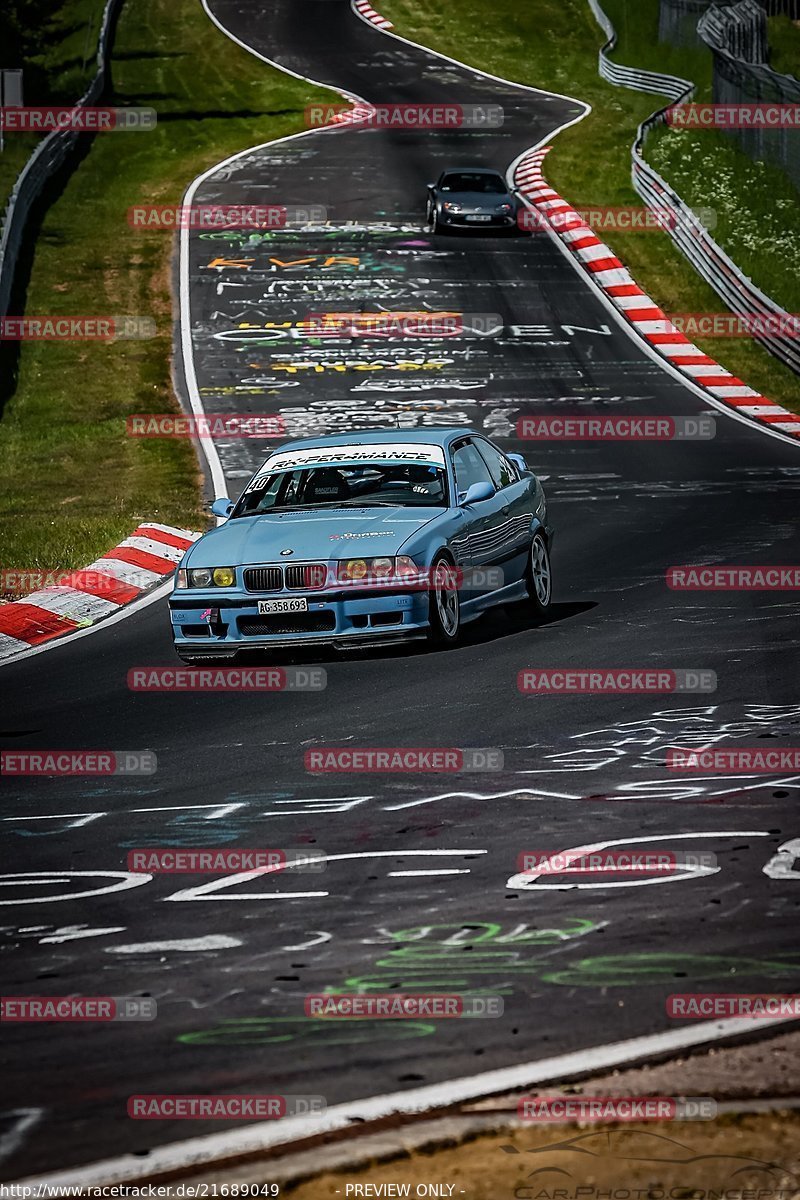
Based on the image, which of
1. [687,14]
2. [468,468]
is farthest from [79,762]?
[687,14]

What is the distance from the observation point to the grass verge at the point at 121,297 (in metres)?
18.9

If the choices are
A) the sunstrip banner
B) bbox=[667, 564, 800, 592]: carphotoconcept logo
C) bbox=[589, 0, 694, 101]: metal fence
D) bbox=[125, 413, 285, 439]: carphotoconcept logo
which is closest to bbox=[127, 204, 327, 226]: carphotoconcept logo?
bbox=[589, 0, 694, 101]: metal fence

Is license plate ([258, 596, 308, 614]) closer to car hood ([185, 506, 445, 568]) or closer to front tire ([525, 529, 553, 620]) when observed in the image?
car hood ([185, 506, 445, 568])

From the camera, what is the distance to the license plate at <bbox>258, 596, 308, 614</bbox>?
1149 cm

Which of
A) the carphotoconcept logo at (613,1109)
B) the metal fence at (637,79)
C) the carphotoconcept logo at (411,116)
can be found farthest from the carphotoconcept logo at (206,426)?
the carphotoconcept logo at (411,116)

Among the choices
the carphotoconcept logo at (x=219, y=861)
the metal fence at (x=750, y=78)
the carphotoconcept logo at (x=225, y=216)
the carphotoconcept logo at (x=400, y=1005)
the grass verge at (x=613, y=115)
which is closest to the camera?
the carphotoconcept logo at (x=400, y=1005)

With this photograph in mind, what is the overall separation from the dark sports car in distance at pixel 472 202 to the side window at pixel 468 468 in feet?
72.2

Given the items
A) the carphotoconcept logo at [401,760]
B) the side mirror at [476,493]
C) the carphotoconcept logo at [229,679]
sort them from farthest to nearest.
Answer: the side mirror at [476,493] < the carphotoconcept logo at [229,679] < the carphotoconcept logo at [401,760]

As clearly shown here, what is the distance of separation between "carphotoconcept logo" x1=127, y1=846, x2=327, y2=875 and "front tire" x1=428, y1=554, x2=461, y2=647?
4361 millimetres

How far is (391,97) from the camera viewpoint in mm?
49969

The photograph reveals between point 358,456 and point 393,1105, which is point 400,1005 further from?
point 358,456

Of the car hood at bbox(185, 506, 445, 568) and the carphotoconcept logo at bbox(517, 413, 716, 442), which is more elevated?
the car hood at bbox(185, 506, 445, 568)

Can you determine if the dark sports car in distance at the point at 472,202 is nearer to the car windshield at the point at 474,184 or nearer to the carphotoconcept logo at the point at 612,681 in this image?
the car windshield at the point at 474,184

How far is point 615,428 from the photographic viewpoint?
23.2 metres
